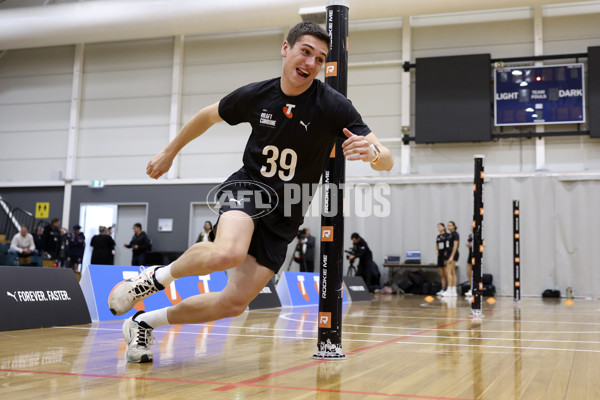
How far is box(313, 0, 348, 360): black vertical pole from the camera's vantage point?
159 inches

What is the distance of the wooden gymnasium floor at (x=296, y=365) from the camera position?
9.20ft

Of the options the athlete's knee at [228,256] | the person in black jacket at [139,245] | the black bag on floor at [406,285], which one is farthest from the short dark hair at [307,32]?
the person in black jacket at [139,245]

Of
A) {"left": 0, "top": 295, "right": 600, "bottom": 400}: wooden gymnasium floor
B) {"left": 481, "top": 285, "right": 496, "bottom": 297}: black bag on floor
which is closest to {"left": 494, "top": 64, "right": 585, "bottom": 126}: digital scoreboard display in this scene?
{"left": 481, "top": 285, "right": 496, "bottom": 297}: black bag on floor

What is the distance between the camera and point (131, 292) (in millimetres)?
3363

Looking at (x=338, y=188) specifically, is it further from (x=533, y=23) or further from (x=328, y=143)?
(x=533, y=23)

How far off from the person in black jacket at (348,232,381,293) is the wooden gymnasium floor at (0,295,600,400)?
1020 centimetres

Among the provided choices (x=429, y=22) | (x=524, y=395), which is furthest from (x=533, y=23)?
(x=524, y=395)

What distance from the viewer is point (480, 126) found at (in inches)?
671

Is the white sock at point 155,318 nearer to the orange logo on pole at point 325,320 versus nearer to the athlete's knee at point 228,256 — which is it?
the athlete's knee at point 228,256

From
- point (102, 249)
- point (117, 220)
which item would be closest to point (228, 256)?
point (102, 249)

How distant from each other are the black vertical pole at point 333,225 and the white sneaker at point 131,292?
1197mm

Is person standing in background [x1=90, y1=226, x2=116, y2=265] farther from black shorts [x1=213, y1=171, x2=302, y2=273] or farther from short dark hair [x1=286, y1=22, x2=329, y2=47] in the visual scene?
short dark hair [x1=286, y1=22, x2=329, y2=47]

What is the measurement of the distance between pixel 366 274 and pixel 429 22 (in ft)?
25.7

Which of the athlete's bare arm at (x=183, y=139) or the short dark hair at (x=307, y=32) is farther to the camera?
the athlete's bare arm at (x=183, y=139)
